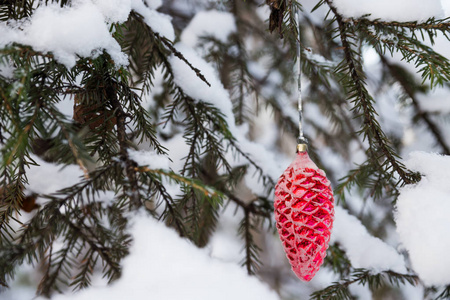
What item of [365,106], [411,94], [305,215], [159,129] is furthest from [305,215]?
[411,94]

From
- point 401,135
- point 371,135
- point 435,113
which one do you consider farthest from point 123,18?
point 401,135

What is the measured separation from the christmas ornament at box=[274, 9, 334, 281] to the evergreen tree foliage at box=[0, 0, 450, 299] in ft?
0.56

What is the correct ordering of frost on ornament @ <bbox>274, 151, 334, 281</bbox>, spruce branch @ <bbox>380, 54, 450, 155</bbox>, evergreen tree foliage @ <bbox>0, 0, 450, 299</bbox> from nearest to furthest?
evergreen tree foliage @ <bbox>0, 0, 450, 299</bbox> → frost on ornament @ <bbox>274, 151, 334, 281</bbox> → spruce branch @ <bbox>380, 54, 450, 155</bbox>

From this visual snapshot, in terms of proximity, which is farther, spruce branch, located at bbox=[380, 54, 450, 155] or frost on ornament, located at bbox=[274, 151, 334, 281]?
spruce branch, located at bbox=[380, 54, 450, 155]

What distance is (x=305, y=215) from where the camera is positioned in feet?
2.64

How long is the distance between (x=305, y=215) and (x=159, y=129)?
1023 millimetres

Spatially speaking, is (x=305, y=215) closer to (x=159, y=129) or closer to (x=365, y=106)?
(x=365, y=106)

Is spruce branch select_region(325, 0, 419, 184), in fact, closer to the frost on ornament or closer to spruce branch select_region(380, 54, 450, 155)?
the frost on ornament

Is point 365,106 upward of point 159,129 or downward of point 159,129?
upward

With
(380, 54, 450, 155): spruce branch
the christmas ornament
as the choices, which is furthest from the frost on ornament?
(380, 54, 450, 155): spruce branch

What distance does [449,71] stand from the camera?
0.82m

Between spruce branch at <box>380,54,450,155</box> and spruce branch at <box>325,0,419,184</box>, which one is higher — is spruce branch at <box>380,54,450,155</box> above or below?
above

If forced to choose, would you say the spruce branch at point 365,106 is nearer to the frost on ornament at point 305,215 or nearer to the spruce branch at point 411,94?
the frost on ornament at point 305,215

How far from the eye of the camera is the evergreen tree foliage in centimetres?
70
